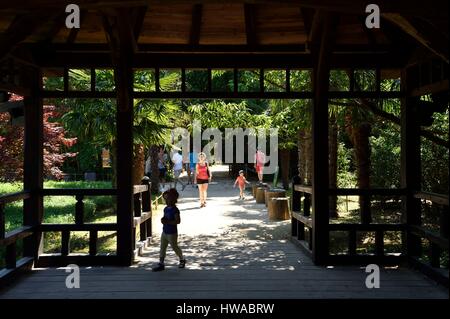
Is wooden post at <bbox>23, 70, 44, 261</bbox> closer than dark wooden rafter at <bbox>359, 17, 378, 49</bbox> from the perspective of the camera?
No

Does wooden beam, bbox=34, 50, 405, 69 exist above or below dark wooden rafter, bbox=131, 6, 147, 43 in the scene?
below

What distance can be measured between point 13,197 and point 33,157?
90 centimetres

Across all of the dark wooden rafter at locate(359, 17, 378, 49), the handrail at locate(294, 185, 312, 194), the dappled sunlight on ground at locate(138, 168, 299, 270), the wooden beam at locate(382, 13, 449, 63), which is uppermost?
the dark wooden rafter at locate(359, 17, 378, 49)

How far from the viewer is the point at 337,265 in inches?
267

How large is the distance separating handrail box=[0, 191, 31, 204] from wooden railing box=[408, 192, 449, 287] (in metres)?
5.20

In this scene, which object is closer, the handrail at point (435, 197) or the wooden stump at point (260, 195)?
the handrail at point (435, 197)

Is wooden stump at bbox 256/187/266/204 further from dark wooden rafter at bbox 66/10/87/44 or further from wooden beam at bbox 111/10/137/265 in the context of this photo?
dark wooden rafter at bbox 66/10/87/44

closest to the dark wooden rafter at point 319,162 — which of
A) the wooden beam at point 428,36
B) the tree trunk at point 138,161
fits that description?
the wooden beam at point 428,36

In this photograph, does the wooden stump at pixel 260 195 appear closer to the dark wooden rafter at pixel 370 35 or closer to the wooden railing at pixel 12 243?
the dark wooden rafter at pixel 370 35

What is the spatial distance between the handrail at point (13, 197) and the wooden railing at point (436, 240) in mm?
5199

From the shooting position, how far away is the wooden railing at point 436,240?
543cm

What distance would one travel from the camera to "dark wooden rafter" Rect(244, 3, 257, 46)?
21.4 feet

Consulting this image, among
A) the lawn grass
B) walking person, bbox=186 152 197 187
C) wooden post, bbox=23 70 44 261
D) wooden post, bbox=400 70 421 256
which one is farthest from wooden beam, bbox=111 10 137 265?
walking person, bbox=186 152 197 187
